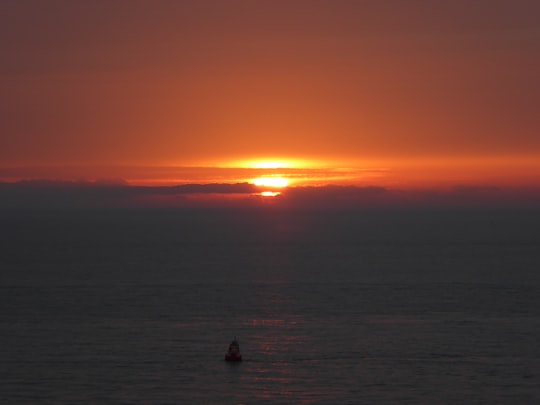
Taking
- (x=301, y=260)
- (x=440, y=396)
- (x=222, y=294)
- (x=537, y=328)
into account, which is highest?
(x=301, y=260)

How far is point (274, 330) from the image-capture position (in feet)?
235

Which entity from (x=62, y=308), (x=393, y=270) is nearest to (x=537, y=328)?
(x=62, y=308)

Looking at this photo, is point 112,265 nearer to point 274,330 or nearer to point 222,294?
point 222,294

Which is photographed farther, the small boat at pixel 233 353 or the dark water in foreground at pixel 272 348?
the small boat at pixel 233 353

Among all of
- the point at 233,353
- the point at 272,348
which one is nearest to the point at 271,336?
the point at 272,348

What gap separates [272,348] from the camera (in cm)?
6375

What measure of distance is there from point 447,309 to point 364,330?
15835mm

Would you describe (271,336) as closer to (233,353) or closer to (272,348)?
(272,348)

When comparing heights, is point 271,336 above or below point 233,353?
above

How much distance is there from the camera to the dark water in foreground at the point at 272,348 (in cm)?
5156

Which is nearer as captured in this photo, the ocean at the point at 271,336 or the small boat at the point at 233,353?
the ocean at the point at 271,336

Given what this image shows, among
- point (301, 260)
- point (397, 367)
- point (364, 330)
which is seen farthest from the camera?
point (301, 260)

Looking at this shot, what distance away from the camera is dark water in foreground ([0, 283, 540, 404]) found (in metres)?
51.6

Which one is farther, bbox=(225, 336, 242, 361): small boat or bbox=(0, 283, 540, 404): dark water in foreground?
bbox=(225, 336, 242, 361): small boat
